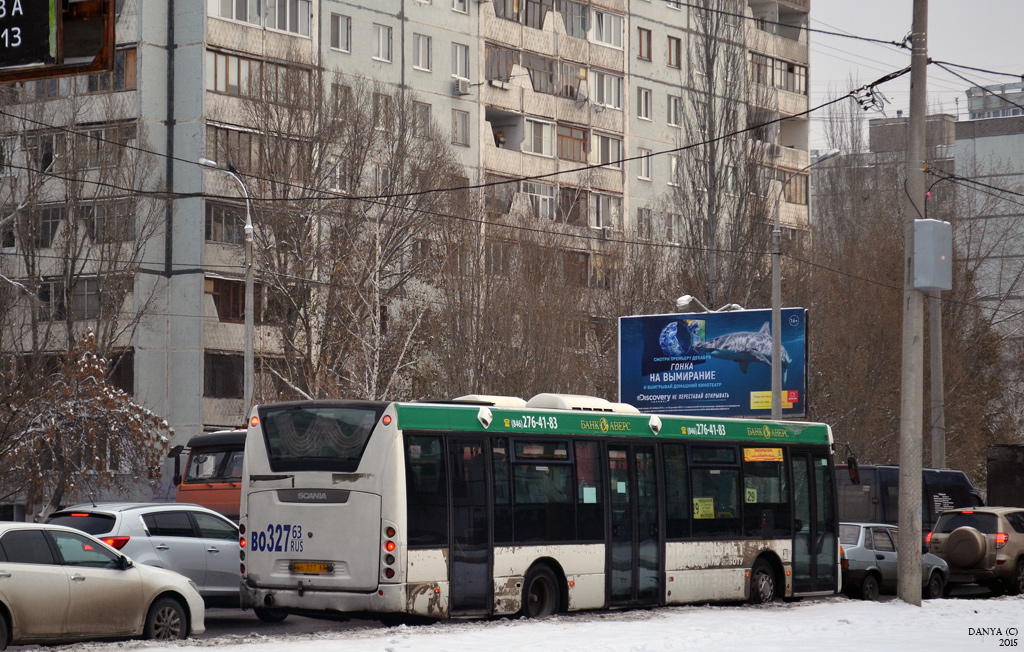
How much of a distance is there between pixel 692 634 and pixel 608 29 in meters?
55.4

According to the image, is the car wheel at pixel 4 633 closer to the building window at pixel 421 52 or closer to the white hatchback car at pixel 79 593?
the white hatchback car at pixel 79 593

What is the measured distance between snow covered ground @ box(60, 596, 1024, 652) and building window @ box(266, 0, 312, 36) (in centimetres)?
3715

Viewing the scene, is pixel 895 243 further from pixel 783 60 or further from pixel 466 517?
pixel 466 517

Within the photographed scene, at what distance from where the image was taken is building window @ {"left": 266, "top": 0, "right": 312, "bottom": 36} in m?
52.2

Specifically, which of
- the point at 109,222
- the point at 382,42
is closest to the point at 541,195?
the point at 382,42

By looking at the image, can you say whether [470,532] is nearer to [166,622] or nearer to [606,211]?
[166,622]

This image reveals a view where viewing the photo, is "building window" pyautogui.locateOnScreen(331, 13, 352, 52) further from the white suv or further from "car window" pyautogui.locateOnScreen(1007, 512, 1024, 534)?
the white suv

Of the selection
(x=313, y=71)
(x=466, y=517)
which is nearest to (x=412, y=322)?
(x=313, y=71)

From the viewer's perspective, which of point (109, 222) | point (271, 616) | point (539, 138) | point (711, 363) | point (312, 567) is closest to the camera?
point (312, 567)

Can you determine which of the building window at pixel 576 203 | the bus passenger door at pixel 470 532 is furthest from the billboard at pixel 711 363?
the bus passenger door at pixel 470 532

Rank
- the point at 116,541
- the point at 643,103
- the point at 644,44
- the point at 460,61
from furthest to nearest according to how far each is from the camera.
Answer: the point at 644,44, the point at 643,103, the point at 460,61, the point at 116,541

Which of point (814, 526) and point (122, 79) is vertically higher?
point (122, 79)

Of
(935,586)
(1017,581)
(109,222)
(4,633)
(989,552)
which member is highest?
(109,222)

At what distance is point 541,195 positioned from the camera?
6200 cm
